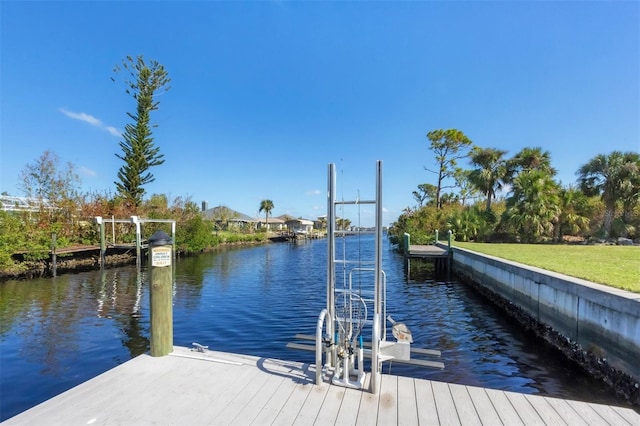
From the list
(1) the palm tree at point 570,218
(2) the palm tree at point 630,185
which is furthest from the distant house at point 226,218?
(2) the palm tree at point 630,185

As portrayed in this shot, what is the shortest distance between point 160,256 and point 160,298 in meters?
0.50

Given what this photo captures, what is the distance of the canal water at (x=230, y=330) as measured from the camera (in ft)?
16.3

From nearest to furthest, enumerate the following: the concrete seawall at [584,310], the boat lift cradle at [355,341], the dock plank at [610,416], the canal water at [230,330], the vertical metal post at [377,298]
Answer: the dock plank at [610,416]
the vertical metal post at [377,298]
the boat lift cradle at [355,341]
the concrete seawall at [584,310]
the canal water at [230,330]

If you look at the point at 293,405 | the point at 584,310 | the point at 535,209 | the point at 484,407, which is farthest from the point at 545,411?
the point at 535,209

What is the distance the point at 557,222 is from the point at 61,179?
95.0 feet

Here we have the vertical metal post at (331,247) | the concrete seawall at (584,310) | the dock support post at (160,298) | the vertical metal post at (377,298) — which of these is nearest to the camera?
the vertical metal post at (377,298)

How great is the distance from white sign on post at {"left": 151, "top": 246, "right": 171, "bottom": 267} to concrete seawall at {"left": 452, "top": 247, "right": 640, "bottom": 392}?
5.78 meters

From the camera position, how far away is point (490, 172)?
25.6 metres

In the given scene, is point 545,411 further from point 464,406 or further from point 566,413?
point 464,406

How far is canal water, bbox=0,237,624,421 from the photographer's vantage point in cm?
498

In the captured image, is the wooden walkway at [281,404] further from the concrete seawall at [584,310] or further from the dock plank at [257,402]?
the concrete seawall at [584,310]

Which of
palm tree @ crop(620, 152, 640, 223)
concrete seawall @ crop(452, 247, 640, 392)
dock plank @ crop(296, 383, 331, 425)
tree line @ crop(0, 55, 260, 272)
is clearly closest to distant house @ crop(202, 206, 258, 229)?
tree line @ crop(0, 55, 260, 272)

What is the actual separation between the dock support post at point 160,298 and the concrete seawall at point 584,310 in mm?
5696

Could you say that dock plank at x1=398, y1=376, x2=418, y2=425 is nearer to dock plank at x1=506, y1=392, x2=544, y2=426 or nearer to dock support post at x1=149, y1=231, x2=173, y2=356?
dock plank at x1=506, y1=392, x2=544, y2=426
